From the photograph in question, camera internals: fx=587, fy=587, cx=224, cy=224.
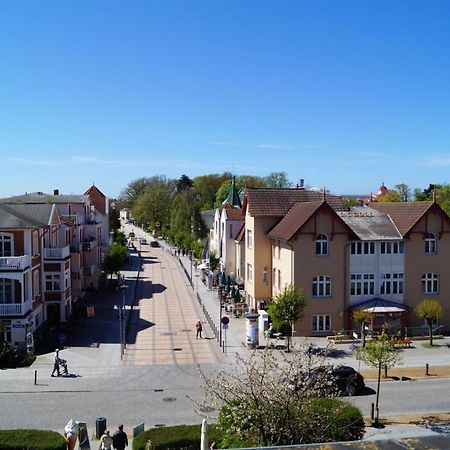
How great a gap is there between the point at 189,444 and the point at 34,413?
8.12 meters

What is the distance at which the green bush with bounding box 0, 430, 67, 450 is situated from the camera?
17656 millimetres

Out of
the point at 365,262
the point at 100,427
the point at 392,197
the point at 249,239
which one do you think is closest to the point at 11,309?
the point at 100,427

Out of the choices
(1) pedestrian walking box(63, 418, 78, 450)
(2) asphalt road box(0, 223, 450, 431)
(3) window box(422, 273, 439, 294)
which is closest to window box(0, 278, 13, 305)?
(2) asphalt road box(0, 223, 450, 431)

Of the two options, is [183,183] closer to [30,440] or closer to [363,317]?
[363,317]

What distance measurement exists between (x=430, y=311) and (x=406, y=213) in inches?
297

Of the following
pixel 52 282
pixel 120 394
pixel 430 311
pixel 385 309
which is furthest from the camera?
pixel 52 282

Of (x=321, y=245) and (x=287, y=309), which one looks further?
(x=321, y=245)

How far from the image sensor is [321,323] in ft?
129

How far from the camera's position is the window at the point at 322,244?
3905cm

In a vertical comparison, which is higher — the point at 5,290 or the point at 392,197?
the point at 392,197

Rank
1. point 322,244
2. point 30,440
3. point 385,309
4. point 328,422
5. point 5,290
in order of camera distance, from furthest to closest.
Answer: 1. point 322,244
2. point 385,309
3. point 5,290
4. point 30,440
5. point 328,422

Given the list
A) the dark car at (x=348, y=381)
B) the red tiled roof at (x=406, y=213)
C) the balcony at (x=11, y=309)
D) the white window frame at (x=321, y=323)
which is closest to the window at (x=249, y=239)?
the white window frame at (x=321, y=323)

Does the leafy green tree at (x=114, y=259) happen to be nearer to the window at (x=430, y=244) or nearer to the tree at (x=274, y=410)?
the window at (x=430, y=244)

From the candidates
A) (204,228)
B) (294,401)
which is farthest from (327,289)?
(204,228)
